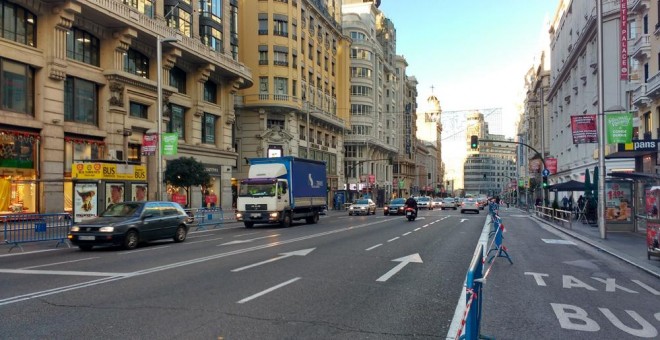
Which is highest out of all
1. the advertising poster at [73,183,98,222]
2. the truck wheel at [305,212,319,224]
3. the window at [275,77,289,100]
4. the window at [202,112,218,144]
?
the window at [275,77,289,100]

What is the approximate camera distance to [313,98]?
62.4m

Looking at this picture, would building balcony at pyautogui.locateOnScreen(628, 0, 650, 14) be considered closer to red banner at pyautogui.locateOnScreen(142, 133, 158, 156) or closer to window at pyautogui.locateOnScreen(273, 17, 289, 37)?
red banner at pyautogui.locateOnScreen(142, 133, 158, 156)

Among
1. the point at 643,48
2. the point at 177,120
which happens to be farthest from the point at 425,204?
the point at 177,120

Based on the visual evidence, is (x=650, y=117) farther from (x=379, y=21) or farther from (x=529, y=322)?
(x=379, y=21)

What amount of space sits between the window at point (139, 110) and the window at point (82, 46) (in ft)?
12.1

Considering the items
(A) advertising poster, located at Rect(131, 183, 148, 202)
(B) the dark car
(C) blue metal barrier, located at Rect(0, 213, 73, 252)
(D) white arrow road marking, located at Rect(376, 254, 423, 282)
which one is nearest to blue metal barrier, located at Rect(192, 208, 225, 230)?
(A) advertising poster, located at Rect(131, 183, 148, 202)

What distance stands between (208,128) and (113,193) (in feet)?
70.2

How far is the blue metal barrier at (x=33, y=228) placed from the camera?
16.7 metres

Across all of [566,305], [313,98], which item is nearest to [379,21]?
[313,98]

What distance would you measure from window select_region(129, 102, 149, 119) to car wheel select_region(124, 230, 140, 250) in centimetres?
1886

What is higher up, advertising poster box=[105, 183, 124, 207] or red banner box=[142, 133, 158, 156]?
A: red banner box=[142, 133, 158, 156]

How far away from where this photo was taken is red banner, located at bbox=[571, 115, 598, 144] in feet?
72.9

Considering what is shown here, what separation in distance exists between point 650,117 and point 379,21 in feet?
238

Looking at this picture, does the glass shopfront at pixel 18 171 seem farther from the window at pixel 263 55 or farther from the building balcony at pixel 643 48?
the building balcony at pixel 643 48
